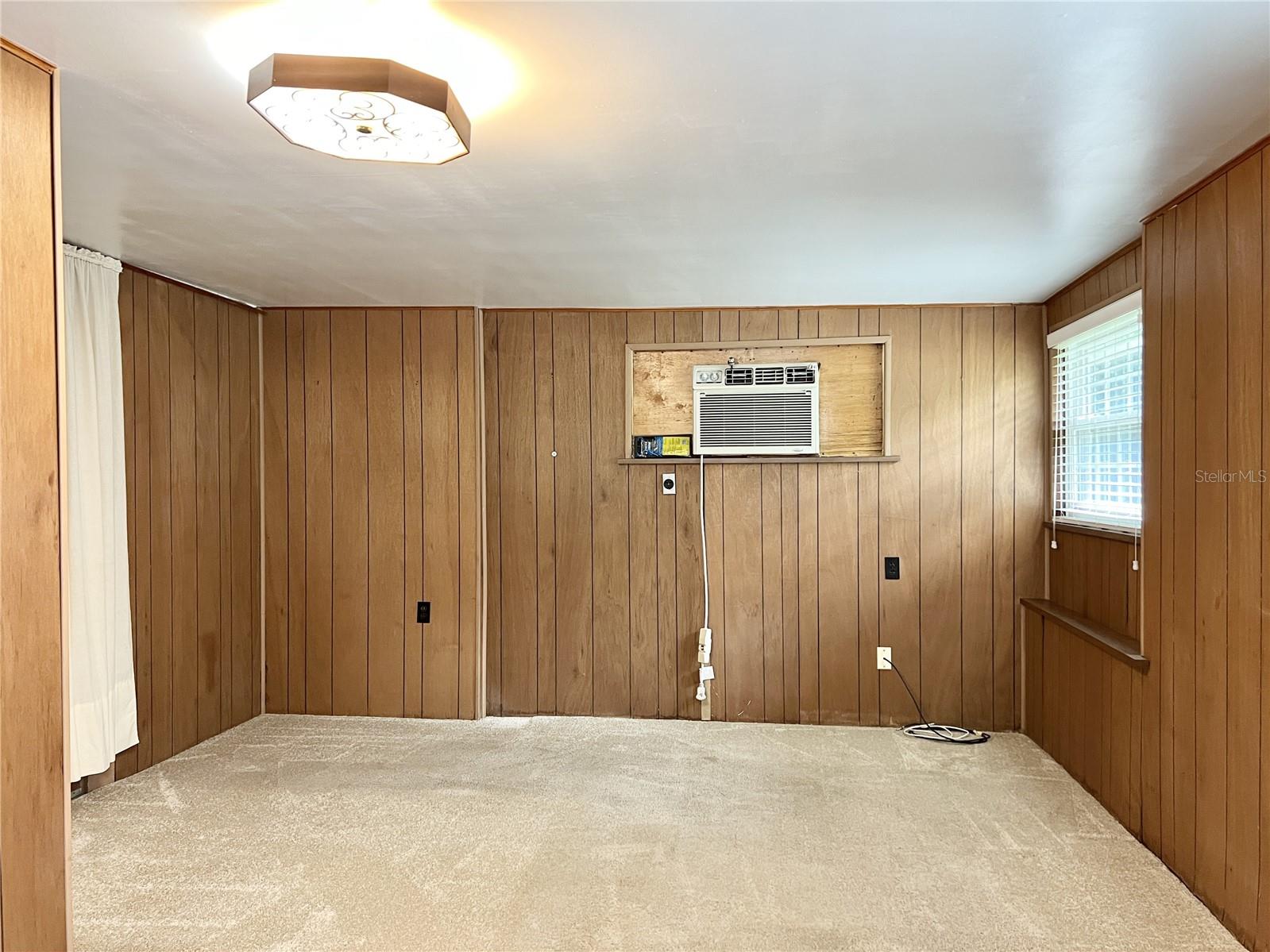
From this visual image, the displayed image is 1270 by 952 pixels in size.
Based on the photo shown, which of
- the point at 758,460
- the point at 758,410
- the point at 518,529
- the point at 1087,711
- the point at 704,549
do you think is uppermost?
the point at 758,410

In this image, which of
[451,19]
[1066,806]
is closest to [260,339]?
[451,19]

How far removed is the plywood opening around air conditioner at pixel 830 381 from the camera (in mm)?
4289

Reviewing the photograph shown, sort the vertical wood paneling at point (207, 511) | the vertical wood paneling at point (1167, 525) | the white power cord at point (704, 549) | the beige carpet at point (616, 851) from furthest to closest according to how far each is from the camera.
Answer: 1. the white power cord at point (704, 549)
2. the vertical wood paneling at point (207, 511)
3. the vertical wood paneling at point (1167, 525)
4. the beige carpet at point (616, 851)

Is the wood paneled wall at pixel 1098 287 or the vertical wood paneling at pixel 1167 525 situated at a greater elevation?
the wood paneled wall at pixel 1098 287

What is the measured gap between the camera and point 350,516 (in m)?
4.45

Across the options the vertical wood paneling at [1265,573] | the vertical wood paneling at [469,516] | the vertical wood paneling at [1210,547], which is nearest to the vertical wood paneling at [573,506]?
the vertical wood paneling at [469,516]

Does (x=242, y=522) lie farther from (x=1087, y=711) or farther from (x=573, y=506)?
(x=1087, y=711)

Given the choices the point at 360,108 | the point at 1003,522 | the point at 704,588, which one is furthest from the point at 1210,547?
the point at 360,108

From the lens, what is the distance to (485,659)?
Answer: 14.6 feet

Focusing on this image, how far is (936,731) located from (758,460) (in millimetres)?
1595

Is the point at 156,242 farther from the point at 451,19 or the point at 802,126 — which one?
the point at 802,126

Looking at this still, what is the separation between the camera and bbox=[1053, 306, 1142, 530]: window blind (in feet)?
10.3

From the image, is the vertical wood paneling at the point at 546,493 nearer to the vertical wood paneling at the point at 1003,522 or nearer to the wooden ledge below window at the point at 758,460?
the wooden ledge below window at the point at 758,460

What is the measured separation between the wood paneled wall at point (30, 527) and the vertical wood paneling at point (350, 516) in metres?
2.60
